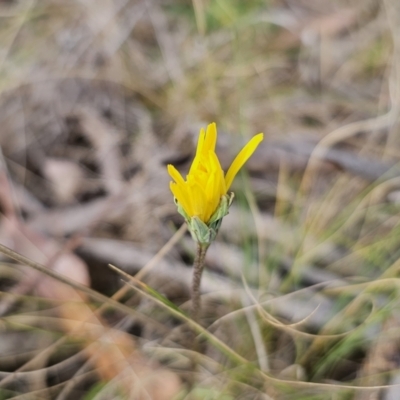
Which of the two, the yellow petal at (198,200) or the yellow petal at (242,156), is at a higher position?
the yellow petal at (242,156)

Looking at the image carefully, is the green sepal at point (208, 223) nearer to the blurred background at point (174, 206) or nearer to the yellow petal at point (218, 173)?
the yellow petal at point (218, 173)

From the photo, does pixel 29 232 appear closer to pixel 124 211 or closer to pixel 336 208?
pixel 124 211

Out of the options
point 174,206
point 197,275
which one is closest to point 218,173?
point 197,275

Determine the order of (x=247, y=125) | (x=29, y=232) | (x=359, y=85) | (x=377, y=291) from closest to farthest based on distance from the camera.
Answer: (x=377, y=291) < (x=29, y=232) < (x=247, y=125) < (x=359, y=85)

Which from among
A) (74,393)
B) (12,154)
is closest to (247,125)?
(12,154)

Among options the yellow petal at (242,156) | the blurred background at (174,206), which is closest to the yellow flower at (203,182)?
the yellow petal at (242,156)

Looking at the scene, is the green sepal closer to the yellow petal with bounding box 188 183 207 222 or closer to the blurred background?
the yellow petal with bounding box 188 183 207 222

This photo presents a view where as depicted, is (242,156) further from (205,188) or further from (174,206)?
(174,206)
